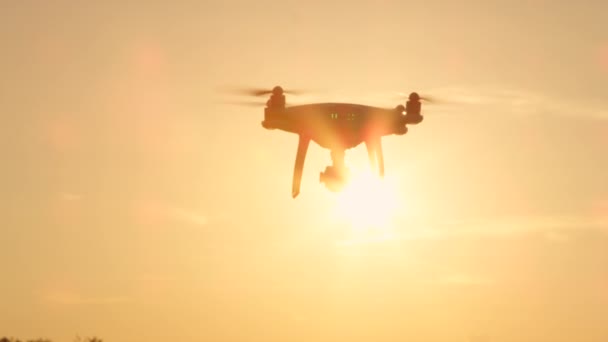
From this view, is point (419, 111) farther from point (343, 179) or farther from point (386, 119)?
point (343, 179)

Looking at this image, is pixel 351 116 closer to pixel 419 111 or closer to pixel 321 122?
pixel 321 122

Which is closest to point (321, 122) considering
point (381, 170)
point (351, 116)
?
point (351, 116)

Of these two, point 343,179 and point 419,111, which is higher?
point 419,111

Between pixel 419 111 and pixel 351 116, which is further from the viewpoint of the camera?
pixel 419 111

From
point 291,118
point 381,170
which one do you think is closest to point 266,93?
point 291,118
